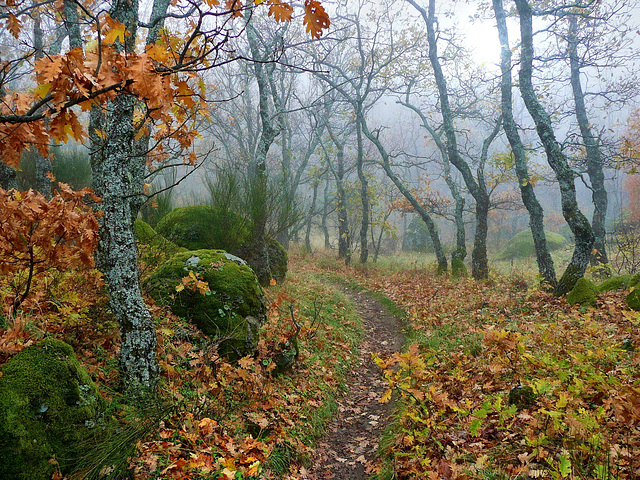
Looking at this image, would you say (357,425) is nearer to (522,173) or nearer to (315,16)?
(315,16)

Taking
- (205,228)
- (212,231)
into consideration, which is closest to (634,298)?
(212,231)

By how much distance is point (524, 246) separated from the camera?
81.3 ft

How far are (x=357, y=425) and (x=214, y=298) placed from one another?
259 cm

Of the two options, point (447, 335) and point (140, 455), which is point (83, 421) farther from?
point (447, 335)

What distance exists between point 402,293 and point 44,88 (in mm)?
9856

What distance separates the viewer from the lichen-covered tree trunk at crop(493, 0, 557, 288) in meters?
8.57

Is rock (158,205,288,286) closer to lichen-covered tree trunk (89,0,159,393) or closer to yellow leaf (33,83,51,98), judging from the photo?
lichen-covered tree trunk (89,0,159,393)

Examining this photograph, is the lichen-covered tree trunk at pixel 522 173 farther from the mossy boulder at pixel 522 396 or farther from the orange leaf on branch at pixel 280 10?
the orange leaf on branch at pixel 280 10

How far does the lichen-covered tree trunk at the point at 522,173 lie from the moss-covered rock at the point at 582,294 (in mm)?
1140

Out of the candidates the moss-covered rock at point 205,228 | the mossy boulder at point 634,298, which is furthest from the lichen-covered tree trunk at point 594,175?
the moss-covered rock at point 205,228

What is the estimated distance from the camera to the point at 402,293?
10.7 m

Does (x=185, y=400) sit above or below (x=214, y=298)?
below

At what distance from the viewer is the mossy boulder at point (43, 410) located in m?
2.28

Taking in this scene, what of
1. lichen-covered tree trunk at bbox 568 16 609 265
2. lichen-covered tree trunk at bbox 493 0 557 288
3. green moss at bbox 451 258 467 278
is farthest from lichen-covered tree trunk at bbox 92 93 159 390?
lichen-covered tree trunk at bbox 568 16 609 265
